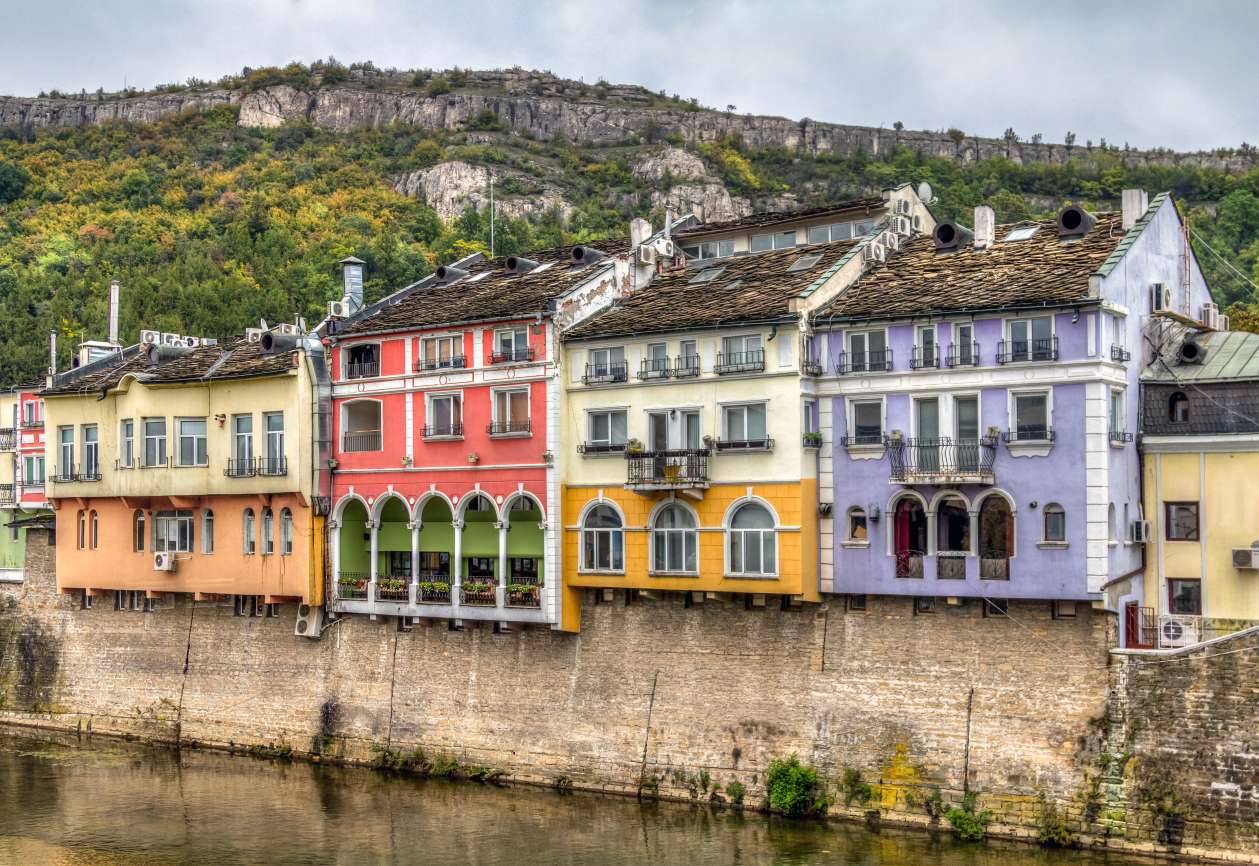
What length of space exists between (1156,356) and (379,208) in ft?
330

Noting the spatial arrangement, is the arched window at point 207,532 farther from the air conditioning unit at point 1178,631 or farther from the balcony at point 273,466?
the air conditioning unit at point 1178,631

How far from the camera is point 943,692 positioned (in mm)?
40094

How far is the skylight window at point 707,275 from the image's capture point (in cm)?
4853

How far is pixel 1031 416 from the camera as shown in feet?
129

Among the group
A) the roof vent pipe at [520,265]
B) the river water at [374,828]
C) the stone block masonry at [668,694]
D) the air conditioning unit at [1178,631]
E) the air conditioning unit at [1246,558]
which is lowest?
the river water at [374,828]

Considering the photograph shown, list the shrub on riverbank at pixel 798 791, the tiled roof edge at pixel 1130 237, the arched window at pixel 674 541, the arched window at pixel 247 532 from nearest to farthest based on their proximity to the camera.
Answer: the tiled roof edge at pixel 1130 237, the shrub on riverbank at pixel 798 791, the arched window at pixel 674 541, the arched window at pixel 247 532

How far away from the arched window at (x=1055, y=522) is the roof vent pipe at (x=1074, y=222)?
341 inches

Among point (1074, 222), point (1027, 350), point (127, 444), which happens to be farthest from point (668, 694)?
point (127, 444)

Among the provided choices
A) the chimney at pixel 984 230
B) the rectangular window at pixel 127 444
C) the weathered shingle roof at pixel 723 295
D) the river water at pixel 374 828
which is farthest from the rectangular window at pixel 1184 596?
the rectangular window at pixel 127 444

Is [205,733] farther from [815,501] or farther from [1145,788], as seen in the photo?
[1145,788]

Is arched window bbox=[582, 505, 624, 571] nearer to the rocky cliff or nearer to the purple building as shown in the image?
the purple building

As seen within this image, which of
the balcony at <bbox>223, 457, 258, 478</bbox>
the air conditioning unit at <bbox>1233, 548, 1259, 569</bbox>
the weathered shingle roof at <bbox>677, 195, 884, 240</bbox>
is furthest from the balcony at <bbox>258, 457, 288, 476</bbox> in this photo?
the air conditioning unit at <bbox>1233, 548, 1259, 569</bbox>

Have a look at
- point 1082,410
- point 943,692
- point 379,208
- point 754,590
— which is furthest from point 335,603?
point 379,208

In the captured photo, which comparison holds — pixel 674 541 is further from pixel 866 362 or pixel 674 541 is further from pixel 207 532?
pixel 207 532
